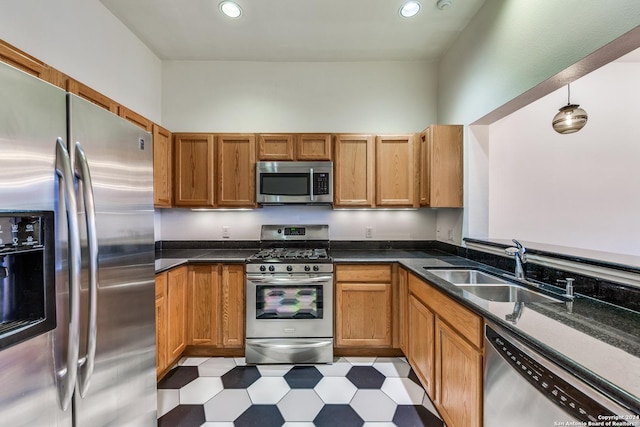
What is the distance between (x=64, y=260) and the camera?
907 millimetres

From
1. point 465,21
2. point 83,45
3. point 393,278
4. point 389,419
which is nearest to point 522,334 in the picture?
point 389,419

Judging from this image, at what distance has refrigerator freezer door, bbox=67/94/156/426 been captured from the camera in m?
1.01

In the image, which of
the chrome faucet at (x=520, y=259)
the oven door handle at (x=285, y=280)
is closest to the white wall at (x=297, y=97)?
the oven door handle at (x=285, y=280)

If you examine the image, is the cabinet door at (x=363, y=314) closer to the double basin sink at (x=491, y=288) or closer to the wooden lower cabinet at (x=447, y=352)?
the wooden lower cabinet at (x=447, y=352)

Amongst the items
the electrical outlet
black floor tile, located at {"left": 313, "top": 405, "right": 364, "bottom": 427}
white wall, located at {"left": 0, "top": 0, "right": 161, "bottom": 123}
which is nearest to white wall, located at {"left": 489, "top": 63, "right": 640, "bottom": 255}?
the electrical outlet

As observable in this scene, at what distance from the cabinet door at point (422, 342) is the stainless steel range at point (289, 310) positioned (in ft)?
2.28

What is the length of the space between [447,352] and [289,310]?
4.38ft

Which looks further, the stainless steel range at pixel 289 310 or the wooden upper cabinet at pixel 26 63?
the stainless steel range at pixel 289 310

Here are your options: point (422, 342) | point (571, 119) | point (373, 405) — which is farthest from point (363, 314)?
point (571, 119)

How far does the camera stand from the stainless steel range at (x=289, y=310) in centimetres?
240

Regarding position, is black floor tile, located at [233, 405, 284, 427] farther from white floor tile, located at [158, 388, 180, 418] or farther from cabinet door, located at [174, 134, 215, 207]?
cabinet door, located at [174, 134, 215, 207]

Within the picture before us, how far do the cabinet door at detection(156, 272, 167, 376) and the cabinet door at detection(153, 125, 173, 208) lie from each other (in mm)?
753

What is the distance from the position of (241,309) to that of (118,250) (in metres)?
1.53

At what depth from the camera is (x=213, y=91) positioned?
9.91 ft
